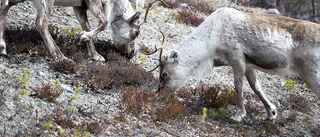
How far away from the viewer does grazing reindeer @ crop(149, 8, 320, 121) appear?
5422 mm

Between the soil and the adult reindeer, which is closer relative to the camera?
the soil

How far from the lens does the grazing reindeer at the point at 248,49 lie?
5.42 meters

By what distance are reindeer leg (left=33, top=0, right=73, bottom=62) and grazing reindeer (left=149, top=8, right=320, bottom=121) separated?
220 centimetres

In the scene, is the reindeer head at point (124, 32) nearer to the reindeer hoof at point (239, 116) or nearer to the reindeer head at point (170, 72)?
the reindeer head at point (170, 72)

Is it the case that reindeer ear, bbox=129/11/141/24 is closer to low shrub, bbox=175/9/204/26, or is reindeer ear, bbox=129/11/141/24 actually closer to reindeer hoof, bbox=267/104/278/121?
reindeer hoof, bbox=267/104/278/121

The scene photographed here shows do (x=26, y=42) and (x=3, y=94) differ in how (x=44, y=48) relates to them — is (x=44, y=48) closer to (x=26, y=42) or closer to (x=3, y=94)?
(x=26, y=42)

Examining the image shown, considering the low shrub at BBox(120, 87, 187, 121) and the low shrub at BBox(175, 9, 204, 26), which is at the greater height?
the low shrub at BBox(175, 9, 204, 26)

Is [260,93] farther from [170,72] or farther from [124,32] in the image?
[124,32]

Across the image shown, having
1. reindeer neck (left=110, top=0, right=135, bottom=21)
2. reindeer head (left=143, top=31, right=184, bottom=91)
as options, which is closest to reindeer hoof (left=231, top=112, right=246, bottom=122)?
reindeer head (left=143, top=31, right=184, bottom=91)

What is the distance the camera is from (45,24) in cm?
602

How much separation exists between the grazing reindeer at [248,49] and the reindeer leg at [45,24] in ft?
7.23

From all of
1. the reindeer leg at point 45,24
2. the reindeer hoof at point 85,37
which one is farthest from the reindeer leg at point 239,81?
the reindeer leg at point 45,24

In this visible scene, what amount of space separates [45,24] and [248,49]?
3.92 meters

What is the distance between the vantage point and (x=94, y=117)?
184 inches
